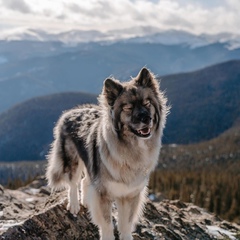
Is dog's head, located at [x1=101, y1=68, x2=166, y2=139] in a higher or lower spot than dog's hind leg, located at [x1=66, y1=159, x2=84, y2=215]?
higher

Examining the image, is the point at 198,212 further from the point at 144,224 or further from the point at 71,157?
the point at 71,157

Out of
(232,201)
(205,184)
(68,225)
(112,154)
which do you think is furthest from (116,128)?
(205,184)

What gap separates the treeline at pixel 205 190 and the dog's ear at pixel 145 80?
7600 cm

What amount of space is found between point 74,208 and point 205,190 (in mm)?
99005

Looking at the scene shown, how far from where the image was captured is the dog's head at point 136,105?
392 inches

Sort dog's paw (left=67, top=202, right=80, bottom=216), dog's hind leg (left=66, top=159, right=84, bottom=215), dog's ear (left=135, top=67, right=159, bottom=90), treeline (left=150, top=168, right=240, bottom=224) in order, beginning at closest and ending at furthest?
1. dog's ear (left=135, top=67, right=159, bottom=90)
2. dog's paw (left=67, top=202, right=80, bottom=216)
3. dog's hind leg (left=66, top=159, right=84, bottom=215)
4. treeline (left=150, top=168, right=240, bottom=224)

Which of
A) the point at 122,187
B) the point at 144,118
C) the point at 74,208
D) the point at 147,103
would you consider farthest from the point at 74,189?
the point at 144,118

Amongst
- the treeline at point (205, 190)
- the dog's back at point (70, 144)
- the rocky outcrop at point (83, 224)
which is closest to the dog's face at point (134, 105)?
the dog's back at point (70, 144)

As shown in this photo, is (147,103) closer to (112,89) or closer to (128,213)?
(112,89)

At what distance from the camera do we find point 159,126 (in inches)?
424

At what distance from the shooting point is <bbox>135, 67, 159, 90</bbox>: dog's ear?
11.0m

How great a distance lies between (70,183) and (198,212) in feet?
27.2

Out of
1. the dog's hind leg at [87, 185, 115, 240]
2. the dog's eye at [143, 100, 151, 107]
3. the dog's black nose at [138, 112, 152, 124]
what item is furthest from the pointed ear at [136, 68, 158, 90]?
the dog's hind leg at [87, 185, 115, 240]

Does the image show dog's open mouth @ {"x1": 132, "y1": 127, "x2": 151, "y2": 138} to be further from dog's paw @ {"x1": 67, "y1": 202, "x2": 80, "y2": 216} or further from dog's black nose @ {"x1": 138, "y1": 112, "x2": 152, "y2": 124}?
dog's paw @ {"x1": 67, "y1": 202, "x2": 80, "y2": 216}
